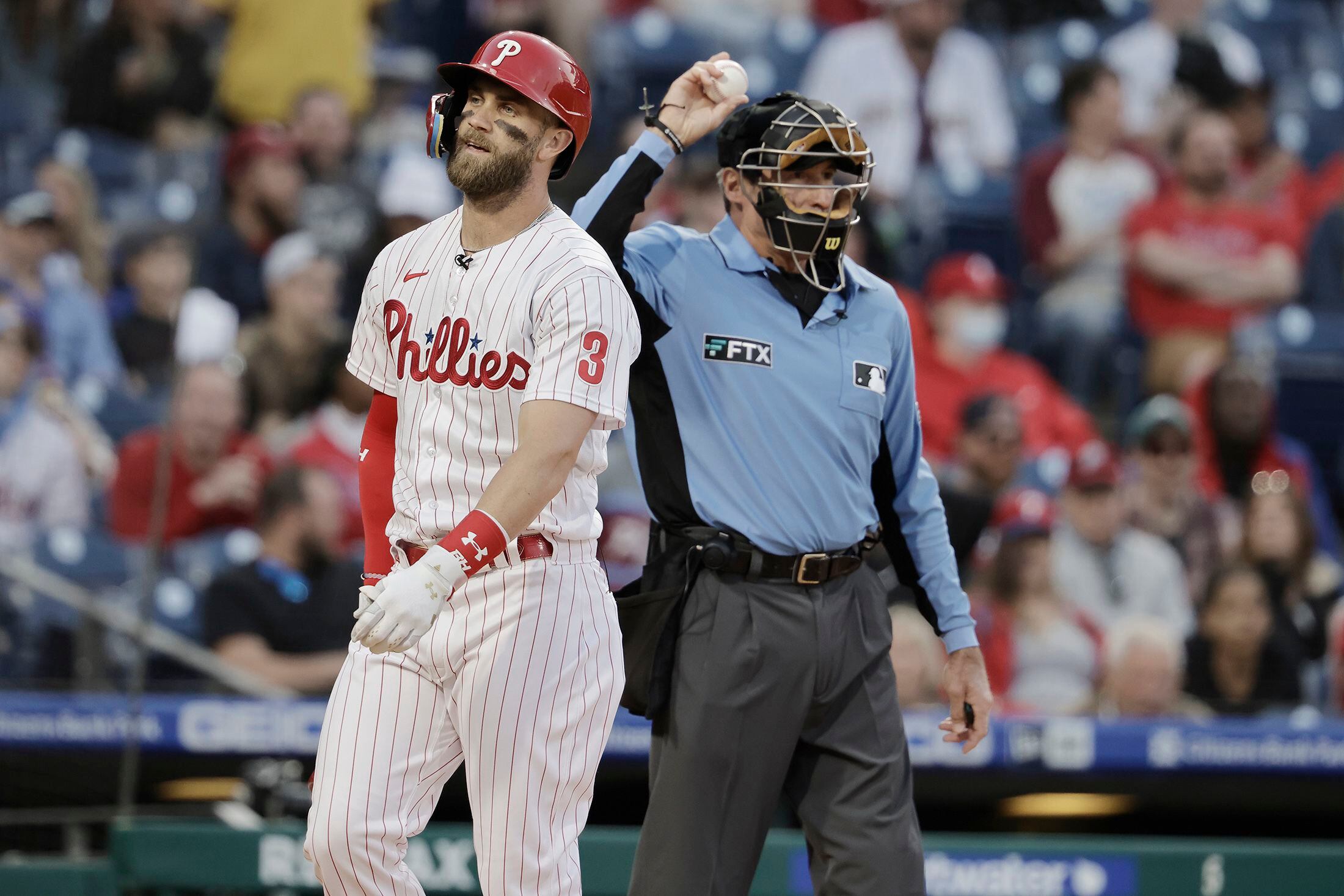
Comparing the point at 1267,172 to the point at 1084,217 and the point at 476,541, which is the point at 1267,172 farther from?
the point at 476,541

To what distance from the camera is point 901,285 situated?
24.0 ft

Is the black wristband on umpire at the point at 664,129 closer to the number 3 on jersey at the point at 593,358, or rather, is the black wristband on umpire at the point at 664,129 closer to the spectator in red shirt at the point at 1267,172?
the number 3 on jersey at the point at 593,358

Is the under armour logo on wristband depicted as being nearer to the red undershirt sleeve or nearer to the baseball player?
the baseball player

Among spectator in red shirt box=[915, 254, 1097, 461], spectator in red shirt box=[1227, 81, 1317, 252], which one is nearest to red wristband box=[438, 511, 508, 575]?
spectator in red shirt box=[915, 254, 1097, 461]

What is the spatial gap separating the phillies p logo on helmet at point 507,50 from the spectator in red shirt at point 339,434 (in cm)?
334

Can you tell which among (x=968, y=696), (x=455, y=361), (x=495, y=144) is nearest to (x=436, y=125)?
(x=495, y=144)

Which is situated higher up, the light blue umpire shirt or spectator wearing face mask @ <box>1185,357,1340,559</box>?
the light blue umpire shirt

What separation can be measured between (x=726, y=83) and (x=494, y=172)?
57 cm

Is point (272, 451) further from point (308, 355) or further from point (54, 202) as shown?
point (54, 202)

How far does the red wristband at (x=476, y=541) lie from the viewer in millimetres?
2430

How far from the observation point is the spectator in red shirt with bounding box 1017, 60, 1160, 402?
23.5 feet

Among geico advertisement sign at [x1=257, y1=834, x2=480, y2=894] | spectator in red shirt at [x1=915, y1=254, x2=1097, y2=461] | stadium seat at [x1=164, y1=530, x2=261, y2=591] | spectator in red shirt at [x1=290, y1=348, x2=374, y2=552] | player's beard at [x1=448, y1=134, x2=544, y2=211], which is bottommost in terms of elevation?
geico advertisement sign at [x1=257, y1=834, x2=480, y2=894]

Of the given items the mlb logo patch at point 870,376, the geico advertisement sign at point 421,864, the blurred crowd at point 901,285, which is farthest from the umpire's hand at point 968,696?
the blurred crowd at point 901,285

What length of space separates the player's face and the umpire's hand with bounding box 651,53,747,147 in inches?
15.7
